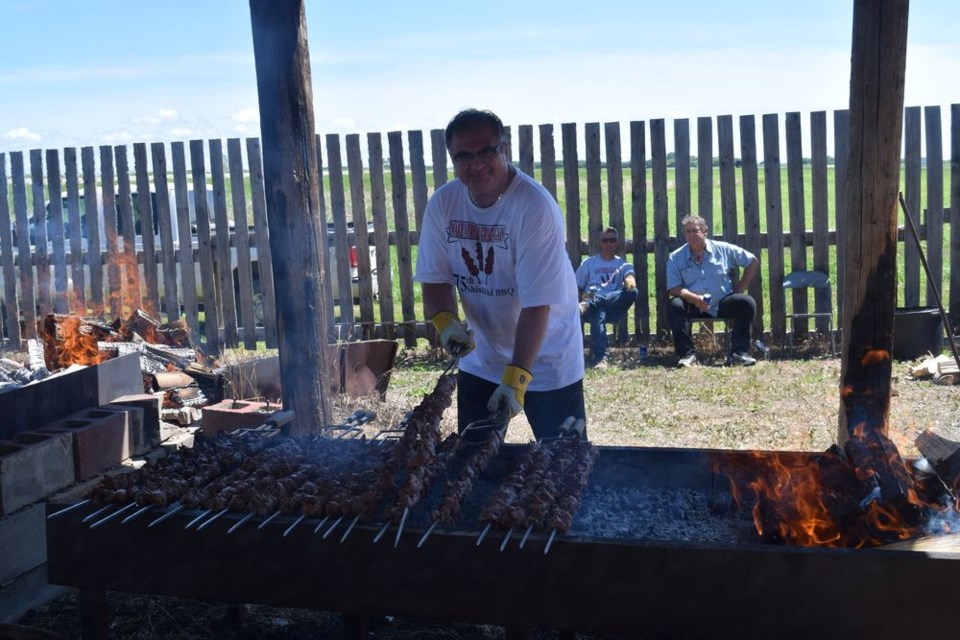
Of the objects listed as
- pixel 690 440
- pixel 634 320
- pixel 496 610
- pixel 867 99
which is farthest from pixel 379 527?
pixel 634 320

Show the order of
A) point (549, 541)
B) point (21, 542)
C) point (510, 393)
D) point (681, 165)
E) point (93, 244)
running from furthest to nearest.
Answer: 1. point (93, 244)
2. point (681, 165)
3. point (21, 542)
4. point (510, 393)
5. point (549, 541)

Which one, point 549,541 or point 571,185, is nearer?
point 549,541

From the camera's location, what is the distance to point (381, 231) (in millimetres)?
11031

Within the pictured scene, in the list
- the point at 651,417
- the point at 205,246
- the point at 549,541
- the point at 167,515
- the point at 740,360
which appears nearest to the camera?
the point at 549,541

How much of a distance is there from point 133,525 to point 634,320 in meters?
8.30

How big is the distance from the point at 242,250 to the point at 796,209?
6703mm

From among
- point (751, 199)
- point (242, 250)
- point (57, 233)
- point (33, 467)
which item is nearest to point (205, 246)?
point (242, 250)

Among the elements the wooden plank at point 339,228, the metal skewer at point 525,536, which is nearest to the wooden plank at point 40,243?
the wooden plank at point 339,228

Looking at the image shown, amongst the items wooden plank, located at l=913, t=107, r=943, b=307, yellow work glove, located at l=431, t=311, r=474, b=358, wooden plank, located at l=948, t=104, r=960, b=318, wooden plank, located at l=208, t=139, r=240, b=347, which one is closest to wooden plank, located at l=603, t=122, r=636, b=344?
wooden plank, located at l=913, t=107, r=943, b=307

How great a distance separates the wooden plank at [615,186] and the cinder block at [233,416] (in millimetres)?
5243

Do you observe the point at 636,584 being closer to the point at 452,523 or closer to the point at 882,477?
the point at 452,523

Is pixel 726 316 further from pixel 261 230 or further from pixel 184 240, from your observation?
pixel 184 240

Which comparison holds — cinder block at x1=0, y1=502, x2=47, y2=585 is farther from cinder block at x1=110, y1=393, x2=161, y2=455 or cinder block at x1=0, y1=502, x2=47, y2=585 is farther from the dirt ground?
cinder block at x1=110, y1=393, x2=161, y2=455

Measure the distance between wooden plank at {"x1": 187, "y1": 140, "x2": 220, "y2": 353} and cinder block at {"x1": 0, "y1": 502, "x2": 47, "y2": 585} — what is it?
677 cm
